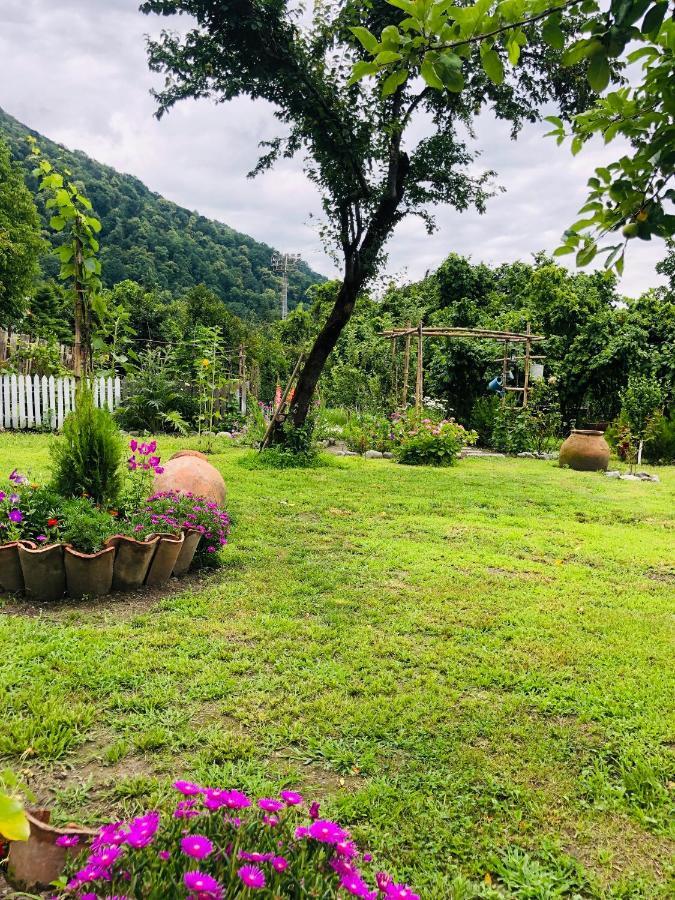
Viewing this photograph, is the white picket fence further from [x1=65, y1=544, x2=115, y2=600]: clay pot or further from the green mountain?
the green mountain

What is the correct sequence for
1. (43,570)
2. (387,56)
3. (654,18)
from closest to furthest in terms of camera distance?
1. (654,18)
2. (387,56)
3. (43,570)

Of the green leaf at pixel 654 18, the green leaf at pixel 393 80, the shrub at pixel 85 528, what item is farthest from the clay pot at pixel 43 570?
the green leaf at pixel 654 18

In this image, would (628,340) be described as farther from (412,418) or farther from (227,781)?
(227,781)

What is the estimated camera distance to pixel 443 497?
7020 mm

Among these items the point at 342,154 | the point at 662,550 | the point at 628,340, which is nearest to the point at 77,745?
the point at 662,550

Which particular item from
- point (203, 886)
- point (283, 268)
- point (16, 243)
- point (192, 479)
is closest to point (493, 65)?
point (203, 886)

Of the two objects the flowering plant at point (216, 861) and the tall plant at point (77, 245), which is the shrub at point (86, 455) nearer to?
the tall plant at point (77, 245)

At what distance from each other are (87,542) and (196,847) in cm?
254

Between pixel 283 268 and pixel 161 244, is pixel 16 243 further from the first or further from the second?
pixel 283 268

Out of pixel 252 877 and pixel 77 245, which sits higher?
pixel 77 245

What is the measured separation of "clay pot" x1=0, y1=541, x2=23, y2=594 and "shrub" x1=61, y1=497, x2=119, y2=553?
279 millimetres

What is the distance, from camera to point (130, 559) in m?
3.44

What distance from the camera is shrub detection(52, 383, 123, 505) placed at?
4125 mm

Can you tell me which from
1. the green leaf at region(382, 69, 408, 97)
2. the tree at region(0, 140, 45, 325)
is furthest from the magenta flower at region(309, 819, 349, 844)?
the tree at region(0, 140, 45, 325)
